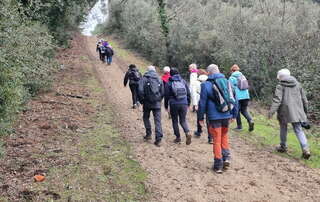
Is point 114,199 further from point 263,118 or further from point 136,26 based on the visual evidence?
point 136,26

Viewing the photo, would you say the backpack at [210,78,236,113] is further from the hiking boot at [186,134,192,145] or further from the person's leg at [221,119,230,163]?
the hiking boot at [186,134,192,145]

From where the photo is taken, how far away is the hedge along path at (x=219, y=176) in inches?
274

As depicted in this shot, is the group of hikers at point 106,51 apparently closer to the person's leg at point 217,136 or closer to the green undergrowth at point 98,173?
the green undergrowth at point 98,173

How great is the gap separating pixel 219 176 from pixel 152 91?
3038 millimetres

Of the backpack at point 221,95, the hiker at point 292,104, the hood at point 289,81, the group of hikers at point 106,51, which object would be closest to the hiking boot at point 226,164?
the backpack at point 221,95

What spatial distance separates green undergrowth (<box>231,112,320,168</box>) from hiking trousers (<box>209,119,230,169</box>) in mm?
2260

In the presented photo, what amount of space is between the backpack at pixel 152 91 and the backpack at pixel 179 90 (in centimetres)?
44

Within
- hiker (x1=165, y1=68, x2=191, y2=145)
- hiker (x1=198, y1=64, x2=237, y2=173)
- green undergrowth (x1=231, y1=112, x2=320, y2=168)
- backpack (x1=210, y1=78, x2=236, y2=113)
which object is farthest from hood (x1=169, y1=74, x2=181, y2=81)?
green undergrowth (x1=231, y1=112, x2=320, y2=168)

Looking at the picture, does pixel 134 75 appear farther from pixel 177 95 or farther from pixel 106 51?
pixel 106 51

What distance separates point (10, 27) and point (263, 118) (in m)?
10.0

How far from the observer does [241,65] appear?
68.2ft

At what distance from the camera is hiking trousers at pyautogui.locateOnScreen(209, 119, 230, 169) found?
7.82 m

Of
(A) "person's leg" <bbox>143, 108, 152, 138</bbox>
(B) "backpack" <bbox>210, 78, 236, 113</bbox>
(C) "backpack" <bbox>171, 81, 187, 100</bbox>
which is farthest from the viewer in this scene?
(A) "person's leg" <bbox>143, 108, 152, 138</bbox>

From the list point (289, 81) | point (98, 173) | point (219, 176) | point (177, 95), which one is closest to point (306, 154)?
point (289, 81)
